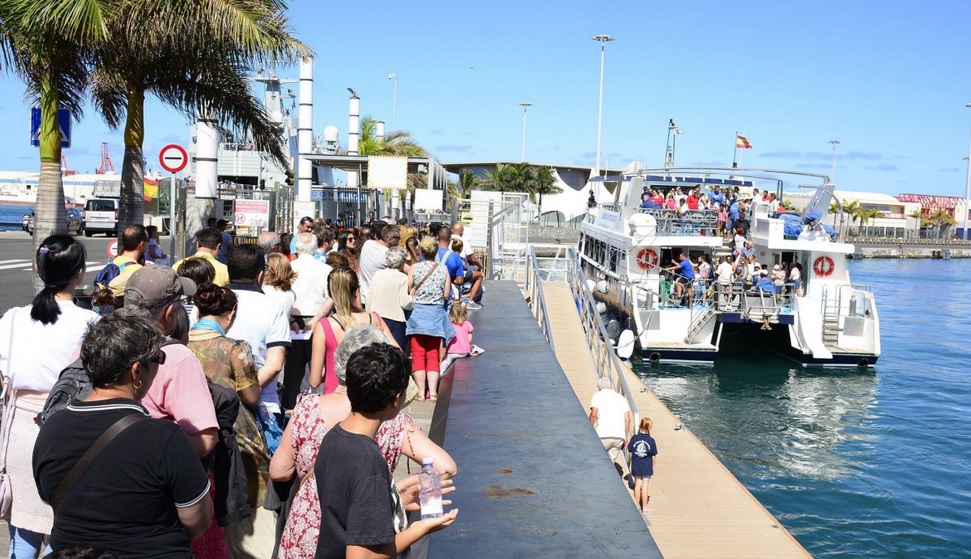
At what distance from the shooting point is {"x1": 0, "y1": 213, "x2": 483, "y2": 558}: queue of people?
8.34 feet

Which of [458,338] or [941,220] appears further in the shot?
[941,220]

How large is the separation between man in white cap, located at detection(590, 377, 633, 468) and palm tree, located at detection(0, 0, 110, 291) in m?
6.55

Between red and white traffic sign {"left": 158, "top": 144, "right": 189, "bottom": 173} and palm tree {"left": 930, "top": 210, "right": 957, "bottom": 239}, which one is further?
palm tree {"left": 930, "top": 210, "right": 957, "bottom": 239}

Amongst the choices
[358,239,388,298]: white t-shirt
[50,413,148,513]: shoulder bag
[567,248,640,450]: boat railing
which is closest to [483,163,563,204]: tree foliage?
[567,248,640,450]: boat railing

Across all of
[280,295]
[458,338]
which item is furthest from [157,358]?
[458,338]

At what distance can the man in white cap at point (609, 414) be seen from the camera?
10359 millimetres

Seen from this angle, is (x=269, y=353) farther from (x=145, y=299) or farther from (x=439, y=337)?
(x=439, y=337)

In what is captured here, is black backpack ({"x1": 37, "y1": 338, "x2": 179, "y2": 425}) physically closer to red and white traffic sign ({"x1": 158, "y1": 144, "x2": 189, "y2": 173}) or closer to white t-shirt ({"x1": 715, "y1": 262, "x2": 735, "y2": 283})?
red and white traffic sign ({"x1": 158, "y1": 144, "x2": 189, "y2": 173})

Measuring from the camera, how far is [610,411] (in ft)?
34.0

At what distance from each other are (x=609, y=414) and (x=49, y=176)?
7.48 meters

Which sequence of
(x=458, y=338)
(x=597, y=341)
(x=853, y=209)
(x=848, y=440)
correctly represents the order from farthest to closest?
(x=853, y=209) → (x=848, y=440) → (x=597, y=341) → (x=458, y=338)

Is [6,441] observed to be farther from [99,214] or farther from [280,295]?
[99,214]

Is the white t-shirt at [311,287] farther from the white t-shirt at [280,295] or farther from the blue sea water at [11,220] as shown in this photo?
the blue sea water at [11,220]

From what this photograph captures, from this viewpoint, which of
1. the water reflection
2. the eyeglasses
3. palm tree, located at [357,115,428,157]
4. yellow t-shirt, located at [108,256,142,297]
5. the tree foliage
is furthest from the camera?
the tree foliage
